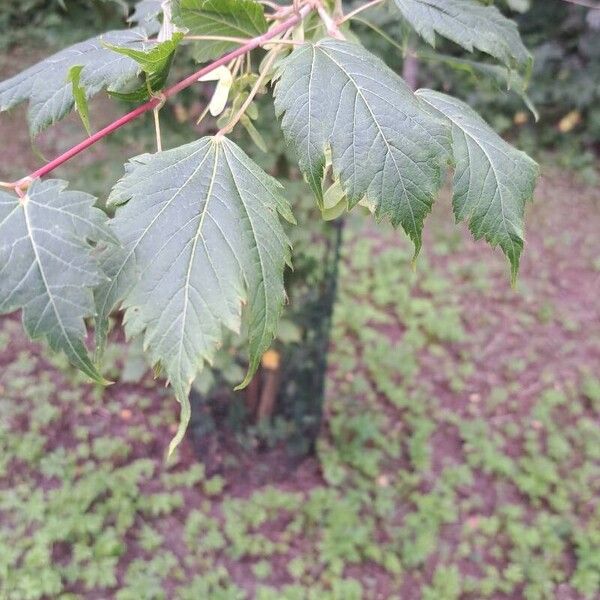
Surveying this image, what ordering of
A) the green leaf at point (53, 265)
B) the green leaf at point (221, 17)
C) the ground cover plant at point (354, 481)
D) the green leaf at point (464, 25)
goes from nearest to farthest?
the green leaf at point (53, 265) → the green leaf at point (221, 17) → the green leaf at point (464, 25) → the ground cover plant at point (354, 481)

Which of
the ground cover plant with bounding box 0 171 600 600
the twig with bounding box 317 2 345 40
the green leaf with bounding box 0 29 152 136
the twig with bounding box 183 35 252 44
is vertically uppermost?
the twig with bounding box 317 2 345 40

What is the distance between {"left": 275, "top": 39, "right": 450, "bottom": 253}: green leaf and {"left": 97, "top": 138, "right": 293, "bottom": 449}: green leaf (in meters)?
0.08

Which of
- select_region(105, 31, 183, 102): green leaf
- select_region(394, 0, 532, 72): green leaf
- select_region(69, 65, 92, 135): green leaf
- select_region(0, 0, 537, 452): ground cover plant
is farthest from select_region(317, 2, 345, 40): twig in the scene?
select_region(69, 65, 92, 135): green leaf

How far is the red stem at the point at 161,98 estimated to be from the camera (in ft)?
2.28

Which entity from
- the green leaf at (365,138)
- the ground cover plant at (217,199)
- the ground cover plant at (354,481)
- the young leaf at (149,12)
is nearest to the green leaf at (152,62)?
the ground cover plant at (217,199)

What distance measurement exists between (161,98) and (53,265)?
252 millimetres

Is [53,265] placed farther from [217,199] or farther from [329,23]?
[329,23]

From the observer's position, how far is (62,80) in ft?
2.82

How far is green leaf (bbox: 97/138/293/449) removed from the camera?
2.19ft

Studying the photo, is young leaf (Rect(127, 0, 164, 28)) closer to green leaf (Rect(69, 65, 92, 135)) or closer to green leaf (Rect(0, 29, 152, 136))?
green leaf (Rect(0, 29, 152, 136))

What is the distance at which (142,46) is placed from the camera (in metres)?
0.88

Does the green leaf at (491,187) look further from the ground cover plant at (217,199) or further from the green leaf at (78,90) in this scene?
the green leaf at (78,90)

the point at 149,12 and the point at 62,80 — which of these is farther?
the point at 149,12

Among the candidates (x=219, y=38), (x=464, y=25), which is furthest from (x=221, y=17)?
(x=464, y=25)
